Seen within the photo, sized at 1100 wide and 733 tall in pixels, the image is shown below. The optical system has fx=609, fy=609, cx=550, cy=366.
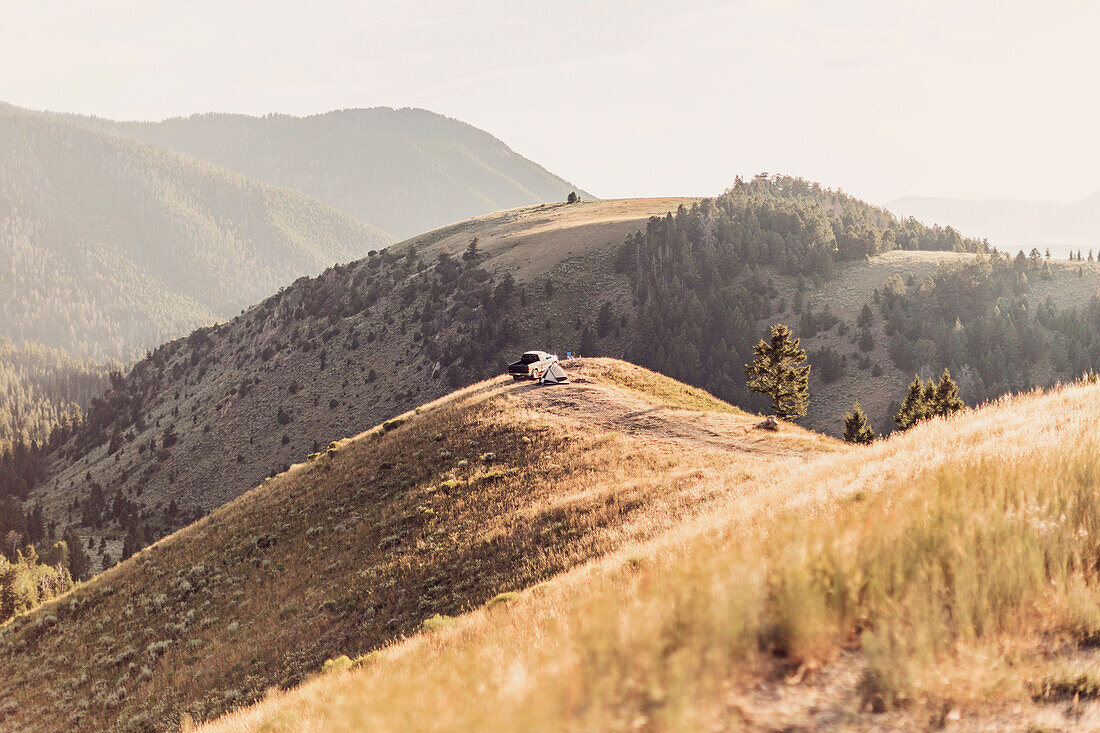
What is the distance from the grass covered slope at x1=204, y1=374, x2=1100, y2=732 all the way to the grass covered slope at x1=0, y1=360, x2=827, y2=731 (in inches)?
394

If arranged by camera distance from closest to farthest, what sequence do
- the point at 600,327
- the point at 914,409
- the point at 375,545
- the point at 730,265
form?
the point at 375,545 < the point at 914,409 < the point at 600,327 < the point at 730,265

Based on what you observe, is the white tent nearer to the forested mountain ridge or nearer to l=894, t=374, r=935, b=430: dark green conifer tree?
l=894, t=374, r=935, b=430: dark green conifer tree

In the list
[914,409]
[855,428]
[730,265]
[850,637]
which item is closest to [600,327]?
[730,265]

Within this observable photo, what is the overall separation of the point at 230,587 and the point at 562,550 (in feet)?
64.3

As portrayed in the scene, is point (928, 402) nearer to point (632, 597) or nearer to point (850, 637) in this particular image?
point (632, 597)

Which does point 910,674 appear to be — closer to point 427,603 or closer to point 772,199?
point 427,603

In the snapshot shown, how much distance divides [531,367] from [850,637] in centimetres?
4173

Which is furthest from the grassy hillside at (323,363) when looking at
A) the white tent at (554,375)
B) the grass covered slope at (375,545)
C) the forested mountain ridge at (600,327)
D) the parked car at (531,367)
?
the grass covered slope at (375,545)

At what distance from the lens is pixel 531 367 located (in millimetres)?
46812

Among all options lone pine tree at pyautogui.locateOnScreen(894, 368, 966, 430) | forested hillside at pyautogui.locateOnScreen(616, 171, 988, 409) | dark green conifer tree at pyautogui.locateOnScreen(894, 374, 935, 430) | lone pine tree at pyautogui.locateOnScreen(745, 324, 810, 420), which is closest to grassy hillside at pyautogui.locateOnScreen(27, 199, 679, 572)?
forested hillside at pyautogui.locateOnScreen(616, 171, 988, 409)

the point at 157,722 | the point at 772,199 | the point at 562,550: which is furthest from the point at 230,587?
the point at 772,199

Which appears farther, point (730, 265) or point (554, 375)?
point (730, 265)

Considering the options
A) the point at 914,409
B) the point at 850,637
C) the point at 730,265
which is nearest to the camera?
the point at 850,637

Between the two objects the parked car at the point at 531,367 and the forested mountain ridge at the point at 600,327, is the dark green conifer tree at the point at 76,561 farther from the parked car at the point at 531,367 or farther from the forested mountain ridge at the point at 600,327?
the parked car at the point at 531,367
